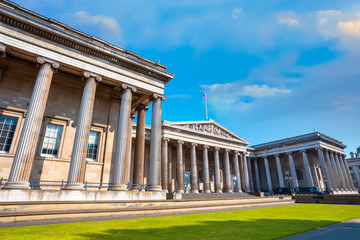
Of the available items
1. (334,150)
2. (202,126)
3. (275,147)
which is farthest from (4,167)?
(334,150)

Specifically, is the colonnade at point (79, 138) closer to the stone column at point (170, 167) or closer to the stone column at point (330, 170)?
the stone column at point (170, 167)

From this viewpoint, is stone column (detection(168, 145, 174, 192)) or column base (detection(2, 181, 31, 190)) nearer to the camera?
column base (detection(2, 181, 31, 190))

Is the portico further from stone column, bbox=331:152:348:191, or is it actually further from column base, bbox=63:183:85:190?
column base, bbox=63:183:85:190

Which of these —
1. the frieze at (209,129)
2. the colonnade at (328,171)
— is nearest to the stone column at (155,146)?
the frieze at (209,129)

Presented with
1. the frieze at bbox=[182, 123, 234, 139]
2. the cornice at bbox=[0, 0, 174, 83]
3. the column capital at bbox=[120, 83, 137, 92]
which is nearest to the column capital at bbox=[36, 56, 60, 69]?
the cornice at bbox=[0, 0, 174, 83]

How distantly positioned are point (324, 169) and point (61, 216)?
50.5 m

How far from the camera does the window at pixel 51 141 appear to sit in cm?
1541

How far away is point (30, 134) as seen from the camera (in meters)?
12.1

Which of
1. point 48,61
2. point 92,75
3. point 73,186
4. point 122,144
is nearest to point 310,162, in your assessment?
point 122,144

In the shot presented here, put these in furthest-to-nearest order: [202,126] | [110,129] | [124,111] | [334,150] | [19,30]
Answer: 1. [334,150]
2. [202,126]
3. [110,129]
4. [124,111]
5. [19,30]

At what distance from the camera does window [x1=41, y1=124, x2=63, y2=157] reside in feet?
50.5

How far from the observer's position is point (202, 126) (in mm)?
42062

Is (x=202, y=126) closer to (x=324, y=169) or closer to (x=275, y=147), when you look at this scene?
(x=275, y=147)

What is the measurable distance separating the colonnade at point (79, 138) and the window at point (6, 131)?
3.57 m
